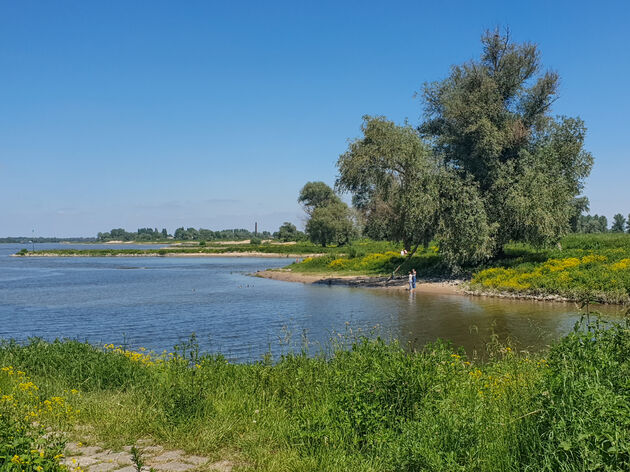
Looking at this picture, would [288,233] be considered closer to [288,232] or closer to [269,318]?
[288,232]

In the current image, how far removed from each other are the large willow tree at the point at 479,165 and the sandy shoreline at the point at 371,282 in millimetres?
2275

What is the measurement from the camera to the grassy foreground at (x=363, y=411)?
4.76 metres

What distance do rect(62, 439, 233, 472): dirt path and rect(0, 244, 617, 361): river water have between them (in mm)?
6453

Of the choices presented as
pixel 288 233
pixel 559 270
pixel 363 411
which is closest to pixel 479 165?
pixel 559 270

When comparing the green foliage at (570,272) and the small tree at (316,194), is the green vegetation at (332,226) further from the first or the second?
the green foliage at (570,272)

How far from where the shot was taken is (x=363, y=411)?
21.2 feet

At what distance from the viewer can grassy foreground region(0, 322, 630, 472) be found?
4.76m

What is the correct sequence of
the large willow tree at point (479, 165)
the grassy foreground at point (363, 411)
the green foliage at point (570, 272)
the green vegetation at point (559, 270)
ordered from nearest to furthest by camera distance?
the grassy foreground at point (363, 411) → the green foliage at point (570, 272) → the green vegetation at point (559, 270) → the large willow tree at point (479, 165)

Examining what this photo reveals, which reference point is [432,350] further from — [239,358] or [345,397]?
[239,358]

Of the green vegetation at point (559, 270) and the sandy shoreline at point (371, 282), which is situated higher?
the green vegetation at point (559, 270)

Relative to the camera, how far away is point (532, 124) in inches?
1448

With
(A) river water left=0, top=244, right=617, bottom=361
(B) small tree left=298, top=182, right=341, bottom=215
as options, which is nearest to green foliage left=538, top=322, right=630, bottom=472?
(A) river water left=0, top=244, right=617, bottom=361

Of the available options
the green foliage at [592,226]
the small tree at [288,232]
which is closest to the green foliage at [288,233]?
the small tree at [288,232]

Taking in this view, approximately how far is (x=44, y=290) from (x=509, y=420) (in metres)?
44.2
